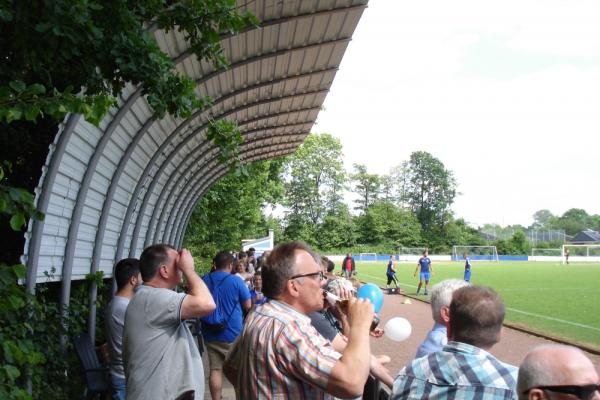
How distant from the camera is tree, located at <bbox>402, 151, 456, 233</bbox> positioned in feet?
385

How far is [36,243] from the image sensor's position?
6488 mm

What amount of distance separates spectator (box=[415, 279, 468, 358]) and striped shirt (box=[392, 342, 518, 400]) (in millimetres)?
1109

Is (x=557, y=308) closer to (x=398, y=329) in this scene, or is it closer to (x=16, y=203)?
(x=398, y=329)

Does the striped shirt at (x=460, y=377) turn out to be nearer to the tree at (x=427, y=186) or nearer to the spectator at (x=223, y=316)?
the spectator at (x=223, y=316)

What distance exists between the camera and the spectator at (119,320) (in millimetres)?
5402

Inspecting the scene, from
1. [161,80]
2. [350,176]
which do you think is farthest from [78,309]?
[350,176]

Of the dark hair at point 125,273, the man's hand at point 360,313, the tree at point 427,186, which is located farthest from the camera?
the tree at point 427,186

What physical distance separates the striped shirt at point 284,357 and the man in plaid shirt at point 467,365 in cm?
51

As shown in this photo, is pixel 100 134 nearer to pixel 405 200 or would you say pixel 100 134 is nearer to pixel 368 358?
pixel 368 358

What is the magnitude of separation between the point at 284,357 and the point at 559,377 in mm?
1047

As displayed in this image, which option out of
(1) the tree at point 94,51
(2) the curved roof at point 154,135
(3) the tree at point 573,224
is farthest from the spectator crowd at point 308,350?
(3) the tree at point 573,224

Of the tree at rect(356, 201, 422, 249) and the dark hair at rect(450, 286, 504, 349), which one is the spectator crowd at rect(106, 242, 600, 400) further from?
the tree at rect(356, 201, 422, 249)

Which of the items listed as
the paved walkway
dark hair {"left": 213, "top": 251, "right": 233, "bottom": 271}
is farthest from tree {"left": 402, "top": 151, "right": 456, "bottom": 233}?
dark hair {"left": 213, "top": 251, "right": 233, "bottom": 271}

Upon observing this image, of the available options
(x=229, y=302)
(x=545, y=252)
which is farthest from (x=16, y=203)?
(x=545, y=252)
